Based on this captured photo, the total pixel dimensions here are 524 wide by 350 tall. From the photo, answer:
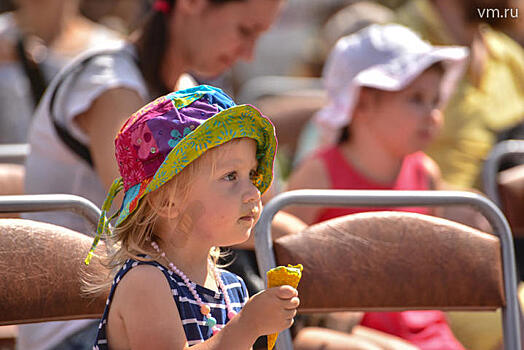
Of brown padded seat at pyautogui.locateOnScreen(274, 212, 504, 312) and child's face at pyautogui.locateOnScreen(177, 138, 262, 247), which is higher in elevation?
child's face at pyautogui.locateOnScreen(177, 138, 262, 247)

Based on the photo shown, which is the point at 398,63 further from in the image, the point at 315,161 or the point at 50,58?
the point at 50,58

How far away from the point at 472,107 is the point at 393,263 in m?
2.04

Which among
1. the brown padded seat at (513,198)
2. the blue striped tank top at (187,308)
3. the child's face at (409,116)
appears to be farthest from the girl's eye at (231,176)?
the brown padded seat at (513,198)

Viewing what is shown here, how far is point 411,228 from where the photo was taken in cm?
184

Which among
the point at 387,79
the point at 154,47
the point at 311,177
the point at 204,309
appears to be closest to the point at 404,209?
the point at 311,177

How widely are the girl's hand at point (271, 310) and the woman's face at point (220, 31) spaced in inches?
45.6

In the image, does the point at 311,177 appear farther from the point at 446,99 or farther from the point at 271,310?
the point at 271,310

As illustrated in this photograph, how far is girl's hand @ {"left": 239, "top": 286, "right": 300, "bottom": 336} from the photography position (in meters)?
1.29

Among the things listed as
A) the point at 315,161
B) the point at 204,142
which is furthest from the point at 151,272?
the point at 315,161

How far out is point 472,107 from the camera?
372 centimetres

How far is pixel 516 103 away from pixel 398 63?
4.10ft

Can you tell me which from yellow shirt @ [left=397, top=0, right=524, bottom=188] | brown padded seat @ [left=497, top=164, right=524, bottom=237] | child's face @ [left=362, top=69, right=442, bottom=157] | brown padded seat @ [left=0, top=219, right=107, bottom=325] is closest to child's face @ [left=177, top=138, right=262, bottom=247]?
brown padded seat @ [left=0, top=219, right=107, bottom=325]

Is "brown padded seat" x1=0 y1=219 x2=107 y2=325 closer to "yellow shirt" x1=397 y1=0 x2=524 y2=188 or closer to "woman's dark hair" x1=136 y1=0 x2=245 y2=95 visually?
"woman's dark hair" x1=136 y1=0 x2=245 y2=95

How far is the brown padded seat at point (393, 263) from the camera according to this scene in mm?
1791
